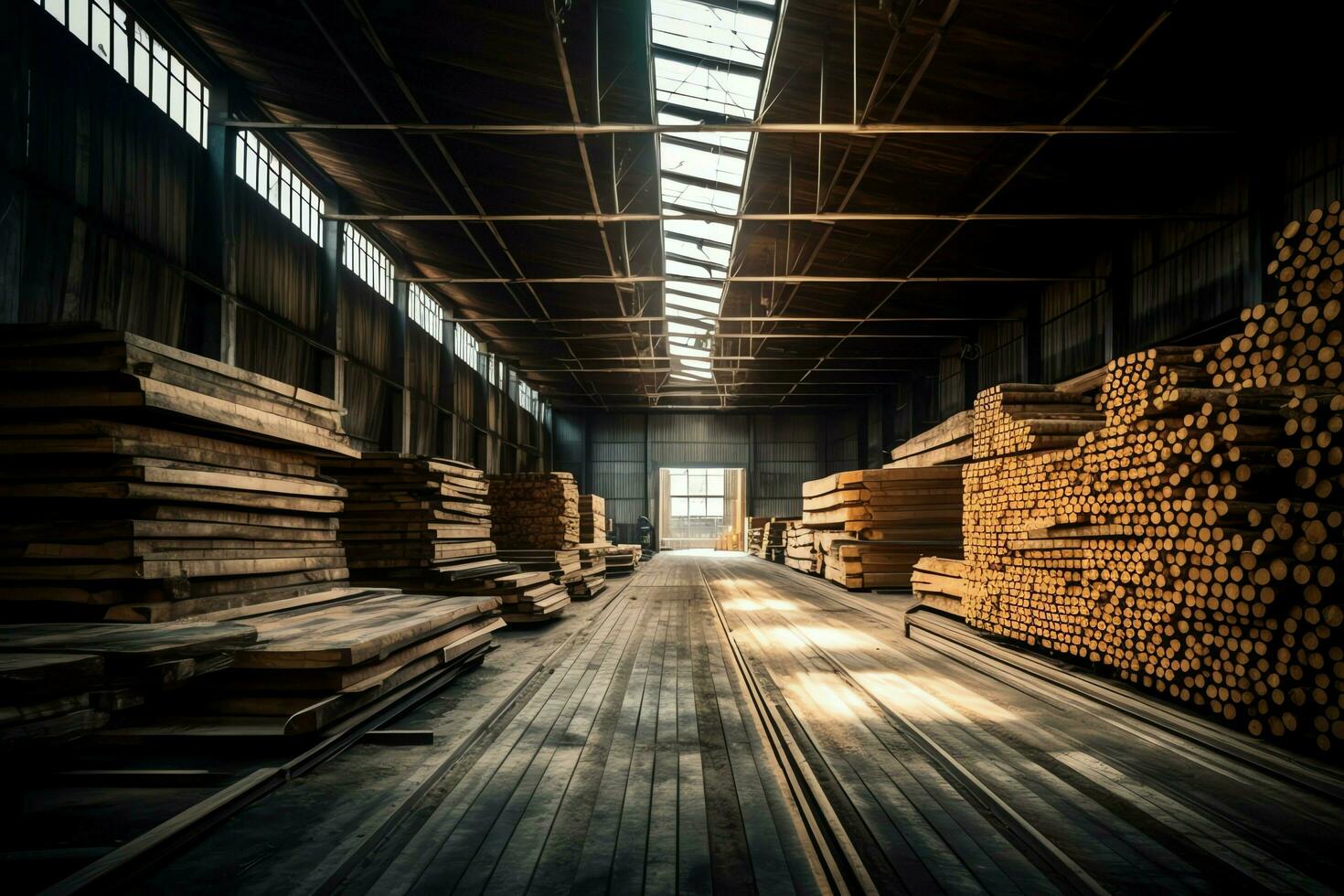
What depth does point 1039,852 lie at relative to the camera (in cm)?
308

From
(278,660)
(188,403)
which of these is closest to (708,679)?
(278,660)

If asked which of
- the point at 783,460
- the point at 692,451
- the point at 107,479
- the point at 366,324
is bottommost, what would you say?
the point at 107,479

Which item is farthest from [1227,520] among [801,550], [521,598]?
[801,550]

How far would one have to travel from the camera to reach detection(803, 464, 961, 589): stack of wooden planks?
14102 millimetres

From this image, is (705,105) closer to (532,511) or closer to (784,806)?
(532,511)

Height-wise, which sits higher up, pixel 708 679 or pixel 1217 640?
pixel 1217 640

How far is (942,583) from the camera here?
9.66 meters

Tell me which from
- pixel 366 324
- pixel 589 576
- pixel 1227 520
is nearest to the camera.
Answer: pixel 1227 520

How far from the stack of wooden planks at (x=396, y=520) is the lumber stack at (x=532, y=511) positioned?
5821mm

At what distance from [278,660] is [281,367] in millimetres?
9322

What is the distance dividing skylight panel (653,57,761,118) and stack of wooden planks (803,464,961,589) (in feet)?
23.1

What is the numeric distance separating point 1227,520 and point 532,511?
38.7 feet

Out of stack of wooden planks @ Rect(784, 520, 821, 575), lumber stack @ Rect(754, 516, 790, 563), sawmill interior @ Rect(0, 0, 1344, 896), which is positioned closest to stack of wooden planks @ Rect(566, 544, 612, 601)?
sawmill interior @ Rect(0, 0, 1344, 896)

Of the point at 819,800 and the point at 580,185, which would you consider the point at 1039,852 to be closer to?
the point at 819,800
